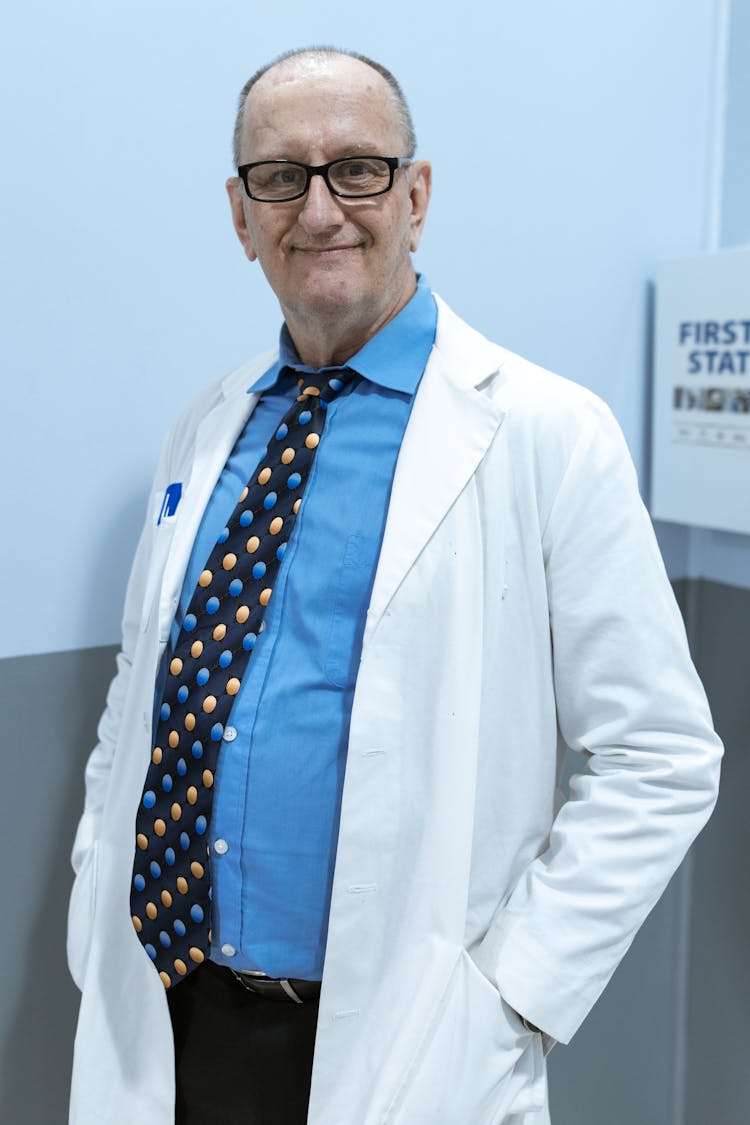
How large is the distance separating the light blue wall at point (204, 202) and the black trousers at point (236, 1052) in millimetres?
546

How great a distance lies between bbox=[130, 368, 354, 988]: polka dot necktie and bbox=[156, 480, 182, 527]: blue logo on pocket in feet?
0.42

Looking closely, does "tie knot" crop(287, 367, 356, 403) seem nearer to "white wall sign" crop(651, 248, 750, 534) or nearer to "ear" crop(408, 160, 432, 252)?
"ear" crop(408, 160, 432, 252)

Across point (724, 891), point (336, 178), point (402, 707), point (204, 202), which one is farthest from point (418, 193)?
point (724, 891)

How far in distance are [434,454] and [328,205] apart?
273 mm

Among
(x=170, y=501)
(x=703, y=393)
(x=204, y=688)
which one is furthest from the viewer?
(x=703, y=393)

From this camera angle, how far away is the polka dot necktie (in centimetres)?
116

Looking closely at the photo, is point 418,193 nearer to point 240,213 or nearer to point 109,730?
point 240,213

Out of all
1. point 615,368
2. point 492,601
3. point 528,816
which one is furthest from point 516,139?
point 528,816

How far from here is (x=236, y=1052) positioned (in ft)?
4.09

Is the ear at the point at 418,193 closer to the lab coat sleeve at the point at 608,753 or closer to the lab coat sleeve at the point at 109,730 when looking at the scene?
the lab coat sleeve at the point at 608,753

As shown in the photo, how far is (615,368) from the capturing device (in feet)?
6.27

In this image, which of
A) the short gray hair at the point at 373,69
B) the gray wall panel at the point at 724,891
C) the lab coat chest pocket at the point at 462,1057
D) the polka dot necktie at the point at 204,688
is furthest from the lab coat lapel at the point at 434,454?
the gray wall panel at the point at 724,891

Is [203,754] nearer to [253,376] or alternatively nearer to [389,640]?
[389,640]

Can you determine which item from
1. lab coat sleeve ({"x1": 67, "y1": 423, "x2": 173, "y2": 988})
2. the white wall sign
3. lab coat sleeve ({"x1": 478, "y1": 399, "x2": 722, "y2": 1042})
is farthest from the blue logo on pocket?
the white wall sign
